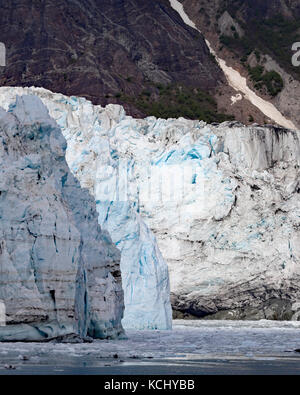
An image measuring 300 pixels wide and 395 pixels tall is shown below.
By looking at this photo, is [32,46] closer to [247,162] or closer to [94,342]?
[247,162]

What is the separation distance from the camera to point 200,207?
49.7 metres

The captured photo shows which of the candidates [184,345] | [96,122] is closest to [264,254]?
[96,122]

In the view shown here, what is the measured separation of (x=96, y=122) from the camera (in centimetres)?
5044

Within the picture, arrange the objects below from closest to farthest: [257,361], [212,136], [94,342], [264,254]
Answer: [257,361] → [94,342] → [264,254] → [212,136]

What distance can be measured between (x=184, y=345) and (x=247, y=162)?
2699 cm

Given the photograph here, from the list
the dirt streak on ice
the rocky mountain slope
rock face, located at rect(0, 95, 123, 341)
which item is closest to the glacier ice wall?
rock face, located at rect(0, 95, 123, 341)

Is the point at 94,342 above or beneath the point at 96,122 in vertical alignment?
beneath

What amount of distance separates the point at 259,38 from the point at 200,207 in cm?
3840

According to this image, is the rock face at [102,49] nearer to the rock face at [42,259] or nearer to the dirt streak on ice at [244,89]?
the dirt streak on ice at [244,89]

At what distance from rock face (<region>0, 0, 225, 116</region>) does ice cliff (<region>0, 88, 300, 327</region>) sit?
14.8m

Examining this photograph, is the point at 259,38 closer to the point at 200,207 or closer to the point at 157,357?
the point at 200,207

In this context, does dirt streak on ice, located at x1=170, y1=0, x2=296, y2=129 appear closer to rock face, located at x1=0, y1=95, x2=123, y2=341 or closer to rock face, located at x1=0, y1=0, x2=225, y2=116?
rock face, located at x1=0, y1=0, x2=225, y2=116

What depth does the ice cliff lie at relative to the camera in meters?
47.8

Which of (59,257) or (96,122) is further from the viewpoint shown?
(96,122)
